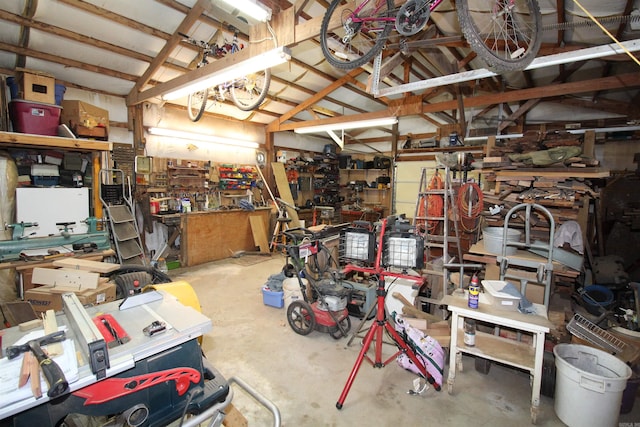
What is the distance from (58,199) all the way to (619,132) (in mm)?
9454

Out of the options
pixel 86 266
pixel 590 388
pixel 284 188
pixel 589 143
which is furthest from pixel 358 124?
pixel 590 388

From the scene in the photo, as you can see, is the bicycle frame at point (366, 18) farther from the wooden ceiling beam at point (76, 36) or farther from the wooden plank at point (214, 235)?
the wooden plank at point (214, 235)

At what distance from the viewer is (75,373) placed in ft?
2.94

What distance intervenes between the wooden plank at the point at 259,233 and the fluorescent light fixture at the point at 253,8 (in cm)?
428

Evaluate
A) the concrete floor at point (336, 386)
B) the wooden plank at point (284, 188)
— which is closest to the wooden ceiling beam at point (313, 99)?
the wooden plank at point (284, 188)

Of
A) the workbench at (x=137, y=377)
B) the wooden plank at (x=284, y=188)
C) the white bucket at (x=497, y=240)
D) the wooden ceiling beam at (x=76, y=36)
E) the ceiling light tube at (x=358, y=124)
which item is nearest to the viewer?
the workbench at (x=137, y=377)

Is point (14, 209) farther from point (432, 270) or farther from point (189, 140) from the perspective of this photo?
point (432, 270)

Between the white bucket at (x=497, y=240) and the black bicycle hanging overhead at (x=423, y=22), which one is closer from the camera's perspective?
the black bicycle hanging overhead at (x=423, y=22)

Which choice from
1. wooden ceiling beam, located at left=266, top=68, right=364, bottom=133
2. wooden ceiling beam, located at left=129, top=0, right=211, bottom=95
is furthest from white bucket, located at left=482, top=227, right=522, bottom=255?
wooden ceiling beam, located at left=129, top=0, right=211, bottom=95

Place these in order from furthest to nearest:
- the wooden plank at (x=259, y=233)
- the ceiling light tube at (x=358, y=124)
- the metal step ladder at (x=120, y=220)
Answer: the wooden plank at (x=259, y=233) < the ceiling light tube at (x=358, y=124) < the metal step ladder at (x=120, y=220)

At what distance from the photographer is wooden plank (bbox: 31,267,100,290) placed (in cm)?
251

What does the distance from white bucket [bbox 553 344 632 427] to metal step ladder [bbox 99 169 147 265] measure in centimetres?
500

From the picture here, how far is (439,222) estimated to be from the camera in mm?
4301

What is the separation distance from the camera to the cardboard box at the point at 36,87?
3.49 m
